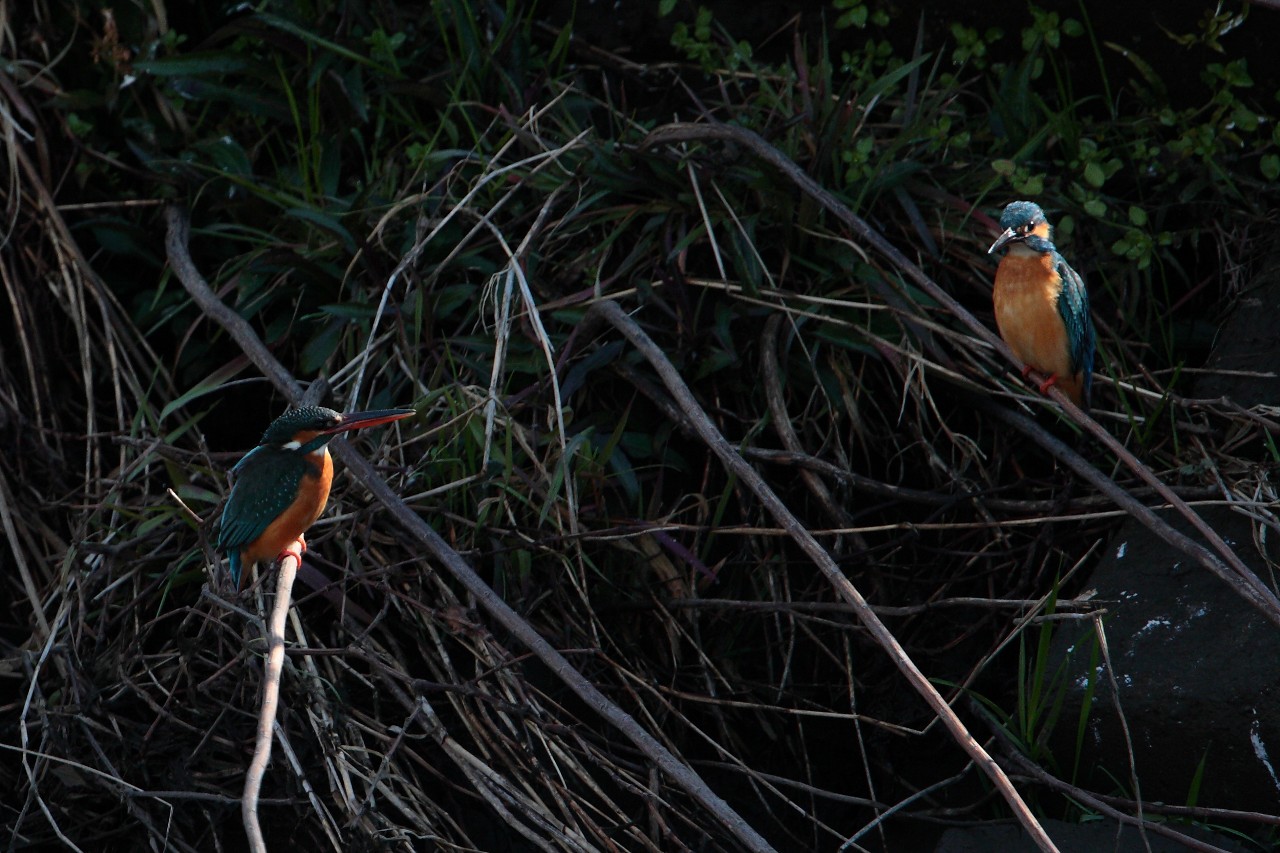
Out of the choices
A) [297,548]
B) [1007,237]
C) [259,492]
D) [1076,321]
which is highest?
[1007,237]

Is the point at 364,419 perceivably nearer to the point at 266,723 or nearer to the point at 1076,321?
the point at 266,723

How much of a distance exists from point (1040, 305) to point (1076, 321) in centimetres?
13

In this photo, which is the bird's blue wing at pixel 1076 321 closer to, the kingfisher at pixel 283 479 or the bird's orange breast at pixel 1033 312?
the bird's orange breast at pixel 1033 312

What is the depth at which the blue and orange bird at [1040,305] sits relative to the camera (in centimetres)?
325

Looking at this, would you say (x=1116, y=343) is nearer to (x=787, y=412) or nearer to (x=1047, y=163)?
(x=1047, y=163)

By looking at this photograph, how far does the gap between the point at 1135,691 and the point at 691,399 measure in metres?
1.18

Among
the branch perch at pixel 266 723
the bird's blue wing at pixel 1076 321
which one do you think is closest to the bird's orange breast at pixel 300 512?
the branch perch at pixel 266 723

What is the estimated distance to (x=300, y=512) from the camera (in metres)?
2.79

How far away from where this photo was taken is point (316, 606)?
3299 millimetres

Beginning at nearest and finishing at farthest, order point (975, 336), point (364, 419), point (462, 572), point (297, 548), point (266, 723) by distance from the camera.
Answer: point (266, 723), point (364, 419), point (462, 572), point (297, 548), point (975, 336)

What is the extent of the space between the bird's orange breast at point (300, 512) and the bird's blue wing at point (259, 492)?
2 cm

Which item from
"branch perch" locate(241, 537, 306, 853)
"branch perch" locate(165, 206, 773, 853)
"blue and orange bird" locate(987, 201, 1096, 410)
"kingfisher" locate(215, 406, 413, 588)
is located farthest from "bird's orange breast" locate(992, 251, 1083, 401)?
"branch perch" locate(241, 537, 306, 853)

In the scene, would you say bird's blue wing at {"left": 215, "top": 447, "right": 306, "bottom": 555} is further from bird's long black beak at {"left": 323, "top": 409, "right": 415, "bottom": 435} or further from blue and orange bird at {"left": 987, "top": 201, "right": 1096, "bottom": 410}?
blue and orange bird at {"left": 987, "top": 201, "right": 1096, "bottom": 410}

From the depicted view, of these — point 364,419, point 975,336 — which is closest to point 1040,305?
point 975,336
